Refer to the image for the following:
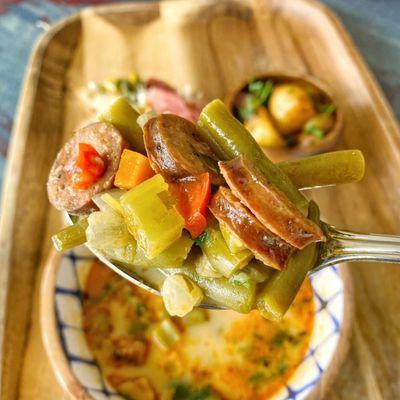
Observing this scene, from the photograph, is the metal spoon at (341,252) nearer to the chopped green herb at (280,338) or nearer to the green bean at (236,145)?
the green bean at (236,145)

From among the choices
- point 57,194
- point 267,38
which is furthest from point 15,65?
point 57,194

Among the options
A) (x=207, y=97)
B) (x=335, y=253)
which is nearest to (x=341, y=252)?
(x=335, y=253)

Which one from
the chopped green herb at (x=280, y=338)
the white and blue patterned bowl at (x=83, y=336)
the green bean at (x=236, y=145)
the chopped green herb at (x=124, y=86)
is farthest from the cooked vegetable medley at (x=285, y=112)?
the green bean at (x=236, y=145)

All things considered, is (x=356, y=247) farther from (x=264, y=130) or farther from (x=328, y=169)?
(x=264, y=130)

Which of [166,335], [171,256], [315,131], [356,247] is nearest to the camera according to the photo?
[171,256]

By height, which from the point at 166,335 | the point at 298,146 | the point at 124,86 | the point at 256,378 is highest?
the point at 124,86

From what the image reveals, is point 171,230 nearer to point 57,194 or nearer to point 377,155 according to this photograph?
point 57,194

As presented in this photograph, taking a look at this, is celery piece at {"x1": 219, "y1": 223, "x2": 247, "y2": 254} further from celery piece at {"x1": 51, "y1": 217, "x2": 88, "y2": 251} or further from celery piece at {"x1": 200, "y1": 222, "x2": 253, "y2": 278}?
celery piece at {"x1": 51, "y1": 217, "x2": 88, "y2": 251}
